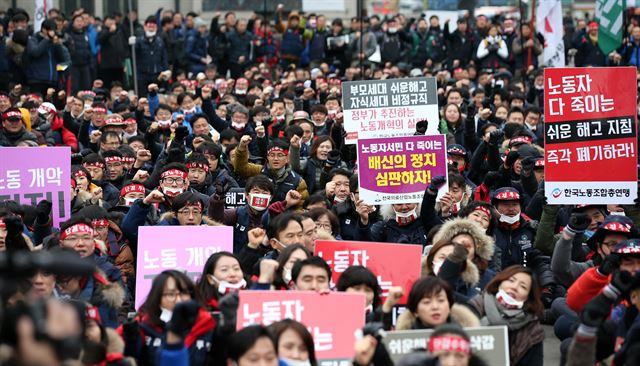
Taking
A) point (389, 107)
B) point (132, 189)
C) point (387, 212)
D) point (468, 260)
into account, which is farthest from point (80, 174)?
point (468, 260)

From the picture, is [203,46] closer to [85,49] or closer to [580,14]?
[85,49]

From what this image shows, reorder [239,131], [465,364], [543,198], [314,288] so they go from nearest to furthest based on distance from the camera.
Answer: [465,364], [314,288], [543,198], [239,131]

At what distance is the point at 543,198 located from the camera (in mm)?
10789

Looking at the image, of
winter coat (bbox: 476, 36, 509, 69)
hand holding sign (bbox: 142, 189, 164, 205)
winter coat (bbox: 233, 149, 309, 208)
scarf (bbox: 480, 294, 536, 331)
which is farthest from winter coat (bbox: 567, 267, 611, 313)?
winter coat (bbox: 476, 36, 509, 69)

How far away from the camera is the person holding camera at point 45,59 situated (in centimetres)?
2022

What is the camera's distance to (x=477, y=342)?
6500 mm

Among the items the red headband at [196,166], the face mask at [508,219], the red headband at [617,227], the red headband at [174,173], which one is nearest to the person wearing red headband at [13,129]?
the red headband at [196,166]

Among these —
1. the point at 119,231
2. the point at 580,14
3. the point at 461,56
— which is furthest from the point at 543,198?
the point at 580,14

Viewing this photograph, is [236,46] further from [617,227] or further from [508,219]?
[617,227]

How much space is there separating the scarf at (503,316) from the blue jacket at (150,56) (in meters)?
15.9

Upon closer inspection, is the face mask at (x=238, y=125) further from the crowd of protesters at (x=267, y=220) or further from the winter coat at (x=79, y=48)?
the winter coat at (x=79, y=48)

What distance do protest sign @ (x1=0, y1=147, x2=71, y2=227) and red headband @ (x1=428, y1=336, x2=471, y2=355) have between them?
5070mm

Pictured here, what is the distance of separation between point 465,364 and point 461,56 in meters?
19.9

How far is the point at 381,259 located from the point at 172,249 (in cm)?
139
